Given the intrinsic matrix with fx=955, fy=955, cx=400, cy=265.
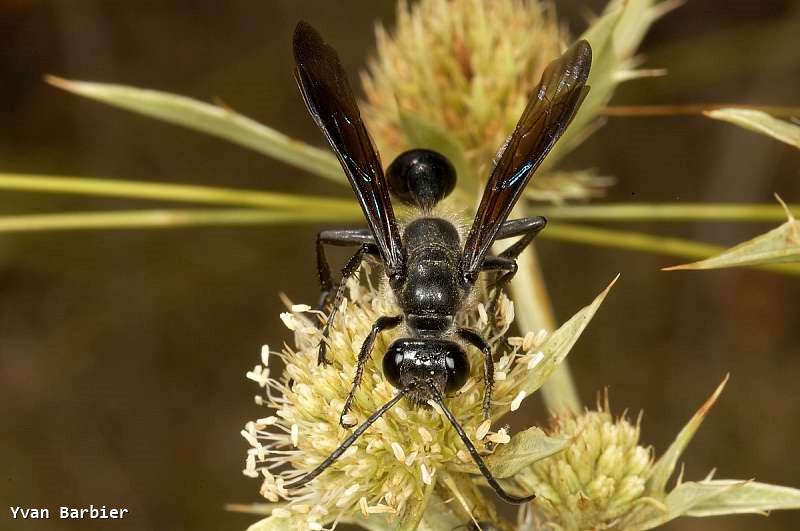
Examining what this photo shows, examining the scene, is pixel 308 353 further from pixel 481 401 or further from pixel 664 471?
pixel 664 471

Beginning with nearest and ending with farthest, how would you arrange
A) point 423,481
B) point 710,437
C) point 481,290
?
point 423,481, point 481,290, point 710,437

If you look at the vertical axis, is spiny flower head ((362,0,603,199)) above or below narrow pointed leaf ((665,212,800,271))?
above

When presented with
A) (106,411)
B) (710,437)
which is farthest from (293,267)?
(710,437)

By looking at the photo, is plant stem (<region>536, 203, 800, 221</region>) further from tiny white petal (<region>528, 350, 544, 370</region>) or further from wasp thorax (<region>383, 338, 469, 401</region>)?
wasp thorax (<region>383, 338, 469, 401</region>)

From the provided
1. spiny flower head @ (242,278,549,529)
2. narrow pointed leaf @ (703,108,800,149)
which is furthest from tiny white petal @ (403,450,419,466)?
narrow pointed leaf @ (703,108,800,149)

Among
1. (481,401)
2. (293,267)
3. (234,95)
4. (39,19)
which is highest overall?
(39,19)

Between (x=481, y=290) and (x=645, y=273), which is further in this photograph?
(x=645, y=273)

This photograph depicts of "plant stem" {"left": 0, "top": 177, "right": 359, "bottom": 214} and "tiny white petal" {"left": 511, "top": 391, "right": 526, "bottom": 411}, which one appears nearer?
"tiny white petal" {"left": 511, "top": 391, "right": 526, "bottom": 411}
